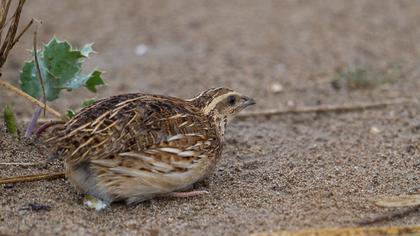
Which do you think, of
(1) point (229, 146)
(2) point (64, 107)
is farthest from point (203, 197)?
(2) point (64, 107)

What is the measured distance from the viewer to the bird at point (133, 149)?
5.41 metres

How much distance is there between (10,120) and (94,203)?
1328 millimetres

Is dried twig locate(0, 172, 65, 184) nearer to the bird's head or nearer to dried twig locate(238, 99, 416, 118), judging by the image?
the bird's head

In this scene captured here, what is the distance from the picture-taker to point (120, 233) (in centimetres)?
516

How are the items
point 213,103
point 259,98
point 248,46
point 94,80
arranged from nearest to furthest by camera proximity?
1. point 213,103
2. point 94,80
3. point 259,98
4. point 248,46

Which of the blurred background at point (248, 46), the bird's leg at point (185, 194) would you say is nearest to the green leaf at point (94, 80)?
the bird's leg at point (185, 194)

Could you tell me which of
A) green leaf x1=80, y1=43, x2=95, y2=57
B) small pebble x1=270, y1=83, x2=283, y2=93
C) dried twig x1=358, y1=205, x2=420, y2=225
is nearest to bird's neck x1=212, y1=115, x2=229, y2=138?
green leaf x1=80, y1=43, x2=95, y2=57

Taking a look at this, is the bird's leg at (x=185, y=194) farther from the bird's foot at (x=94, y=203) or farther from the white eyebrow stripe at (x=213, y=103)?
the white eyebrow stripe at (x=213, y=103)

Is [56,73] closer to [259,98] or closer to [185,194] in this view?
[185,194]

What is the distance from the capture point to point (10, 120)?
649 centimetres

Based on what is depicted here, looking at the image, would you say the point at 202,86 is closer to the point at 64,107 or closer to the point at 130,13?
the point at 64,107

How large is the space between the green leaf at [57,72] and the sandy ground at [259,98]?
1.42ft

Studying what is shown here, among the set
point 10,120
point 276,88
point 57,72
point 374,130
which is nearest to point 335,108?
point 374,130

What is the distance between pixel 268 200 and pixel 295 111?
114 inches
